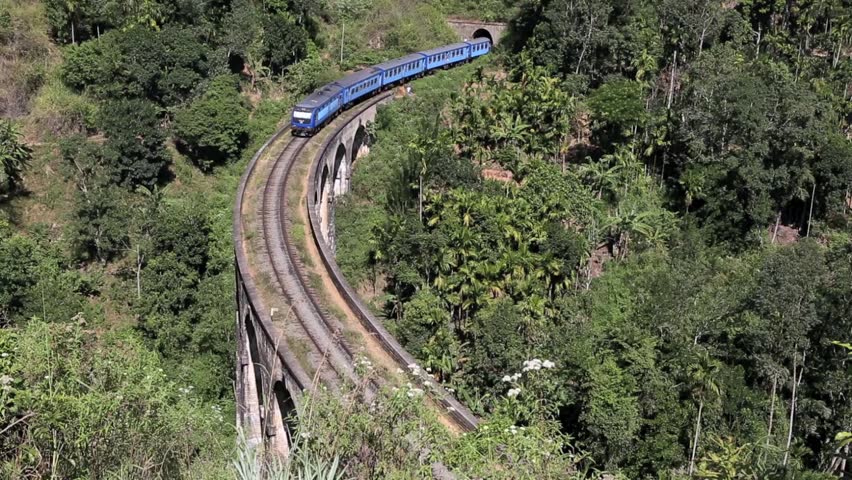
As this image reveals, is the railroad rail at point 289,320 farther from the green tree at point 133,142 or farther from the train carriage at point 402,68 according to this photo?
the train carriage at point 402,68

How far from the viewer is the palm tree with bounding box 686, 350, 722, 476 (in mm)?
25734

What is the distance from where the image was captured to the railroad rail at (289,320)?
24.6 meters

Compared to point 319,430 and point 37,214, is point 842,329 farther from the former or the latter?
point 37,214

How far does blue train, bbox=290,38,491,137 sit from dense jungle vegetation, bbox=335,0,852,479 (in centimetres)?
258

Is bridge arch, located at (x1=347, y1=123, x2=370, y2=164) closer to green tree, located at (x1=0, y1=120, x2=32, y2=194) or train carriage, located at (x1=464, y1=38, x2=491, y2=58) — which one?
train carriage, located at (x1=464, y1=38, x2=491, y2=58)

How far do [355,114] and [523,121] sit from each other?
12417 millimetres

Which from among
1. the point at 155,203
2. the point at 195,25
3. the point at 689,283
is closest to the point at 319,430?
the point at 689,283

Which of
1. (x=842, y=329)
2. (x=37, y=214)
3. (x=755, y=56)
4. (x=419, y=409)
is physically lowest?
(x=37, y=214)

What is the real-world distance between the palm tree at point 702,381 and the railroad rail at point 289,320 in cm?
872

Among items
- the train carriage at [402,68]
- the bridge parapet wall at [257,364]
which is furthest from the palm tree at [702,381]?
the train carriage at [402,68]

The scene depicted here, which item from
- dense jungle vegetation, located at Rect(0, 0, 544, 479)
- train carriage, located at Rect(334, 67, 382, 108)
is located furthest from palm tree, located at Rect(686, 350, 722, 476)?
train carriage, located at Rect(334, 67, 382, 108)

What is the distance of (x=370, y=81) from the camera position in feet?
188

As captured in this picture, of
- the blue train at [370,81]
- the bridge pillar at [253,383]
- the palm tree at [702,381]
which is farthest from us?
the blue train at [370,81]

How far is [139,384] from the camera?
13.5 metres
